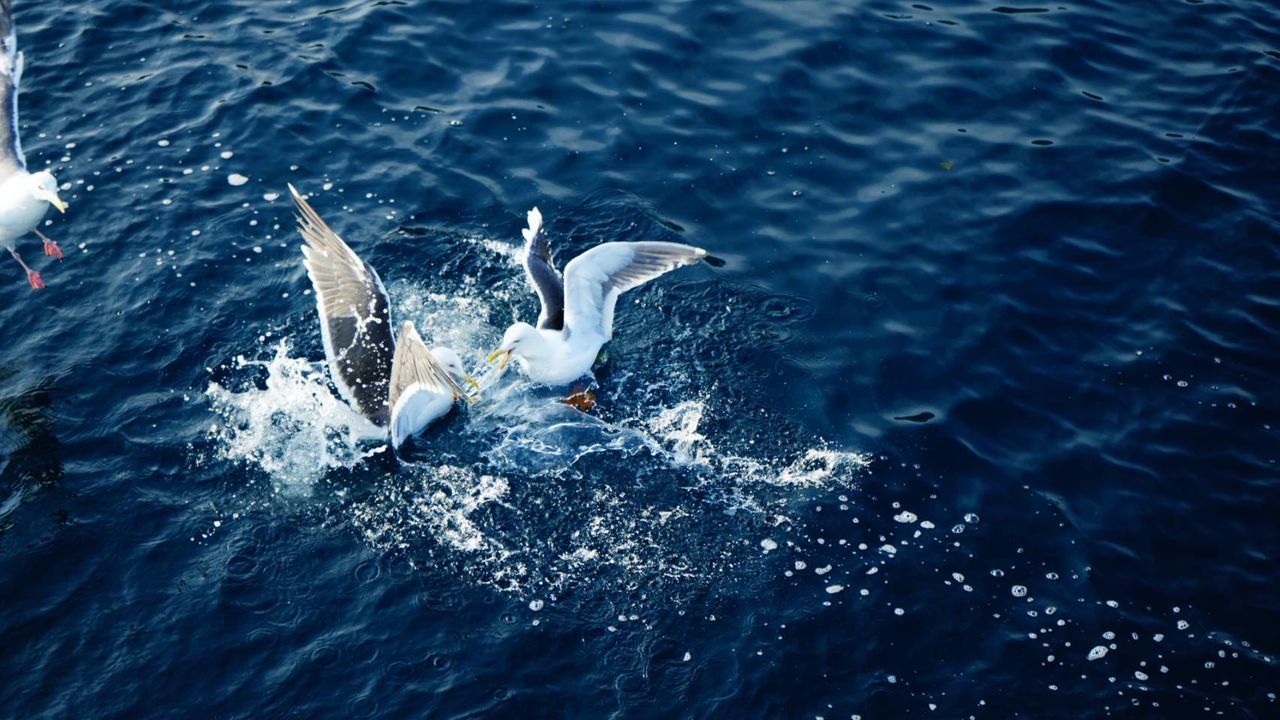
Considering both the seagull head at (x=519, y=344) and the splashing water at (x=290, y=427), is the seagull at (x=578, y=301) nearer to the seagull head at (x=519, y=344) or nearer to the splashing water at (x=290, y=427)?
the seagull head at (x=519, y=344)

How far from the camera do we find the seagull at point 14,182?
1056 centimetres

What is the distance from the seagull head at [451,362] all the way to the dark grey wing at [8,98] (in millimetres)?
4785

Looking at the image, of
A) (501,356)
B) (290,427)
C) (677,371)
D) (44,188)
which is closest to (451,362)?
(501,356)

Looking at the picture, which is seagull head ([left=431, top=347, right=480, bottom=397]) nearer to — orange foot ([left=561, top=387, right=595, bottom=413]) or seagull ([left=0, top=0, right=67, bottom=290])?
orange foot ([left=561, top=387, right=595, bottom=413])

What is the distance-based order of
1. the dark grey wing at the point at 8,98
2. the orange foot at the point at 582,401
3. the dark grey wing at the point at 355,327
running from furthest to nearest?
the dark grey wing at the point at 8,98, the orange foot at the point at 582,401, the dark grey wing at the point at 355,327

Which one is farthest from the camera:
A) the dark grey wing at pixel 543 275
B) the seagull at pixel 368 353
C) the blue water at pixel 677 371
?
the dark grey wing at pixel 543 275

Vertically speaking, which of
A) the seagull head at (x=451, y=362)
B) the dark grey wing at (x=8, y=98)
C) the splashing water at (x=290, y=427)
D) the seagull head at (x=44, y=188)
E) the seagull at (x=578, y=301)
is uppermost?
the dark grey wing at (x=8, y=98)

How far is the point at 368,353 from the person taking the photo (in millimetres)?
10469

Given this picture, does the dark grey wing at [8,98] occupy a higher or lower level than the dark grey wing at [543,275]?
higher

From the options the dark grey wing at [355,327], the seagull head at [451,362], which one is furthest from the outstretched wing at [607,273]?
the dark grey wing at [355,327]

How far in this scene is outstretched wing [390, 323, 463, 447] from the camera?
952cm

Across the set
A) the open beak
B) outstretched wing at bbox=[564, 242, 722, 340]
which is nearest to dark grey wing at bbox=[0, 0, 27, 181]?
the open beak

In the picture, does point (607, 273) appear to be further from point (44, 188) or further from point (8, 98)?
point (8, 98)

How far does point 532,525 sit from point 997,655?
403 cm
